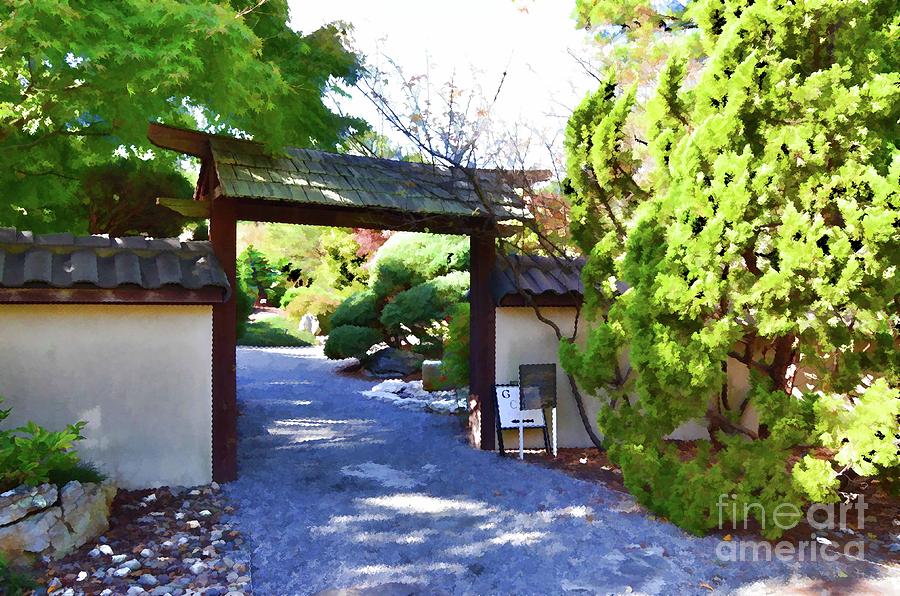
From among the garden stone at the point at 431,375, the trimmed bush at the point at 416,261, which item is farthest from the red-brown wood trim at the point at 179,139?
the trimmed bush at the point at 416,261

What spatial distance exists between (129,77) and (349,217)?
281cm

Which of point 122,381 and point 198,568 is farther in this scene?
point 122,381

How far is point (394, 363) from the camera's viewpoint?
16.0 meters

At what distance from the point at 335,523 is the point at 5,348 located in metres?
3.55

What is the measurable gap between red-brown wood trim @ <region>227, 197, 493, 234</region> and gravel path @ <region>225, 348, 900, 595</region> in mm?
2931

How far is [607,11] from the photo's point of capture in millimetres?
11117

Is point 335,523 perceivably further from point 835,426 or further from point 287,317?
point 287,317

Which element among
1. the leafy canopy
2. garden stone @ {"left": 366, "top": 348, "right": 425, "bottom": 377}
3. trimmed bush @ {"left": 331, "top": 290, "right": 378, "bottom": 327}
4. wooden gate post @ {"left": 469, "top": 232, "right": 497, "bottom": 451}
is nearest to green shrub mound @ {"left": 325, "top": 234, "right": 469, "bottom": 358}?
trimmed bush @ {"left": 331, "top": 290, "right": 378, "bottom": 327}

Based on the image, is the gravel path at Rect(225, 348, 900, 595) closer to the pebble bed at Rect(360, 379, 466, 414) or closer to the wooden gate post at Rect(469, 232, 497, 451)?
the wooden gate post at Rect(469, 232, 497, 451)

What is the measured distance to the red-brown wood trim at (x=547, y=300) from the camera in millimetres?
7898

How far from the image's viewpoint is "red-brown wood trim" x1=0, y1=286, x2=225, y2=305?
5.73 meters

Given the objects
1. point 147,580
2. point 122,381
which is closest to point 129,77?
point 122,381

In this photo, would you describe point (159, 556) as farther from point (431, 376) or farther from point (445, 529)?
point (431, 376)

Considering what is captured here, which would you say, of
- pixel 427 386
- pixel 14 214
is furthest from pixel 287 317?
pixel 14 214
